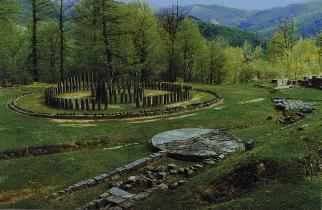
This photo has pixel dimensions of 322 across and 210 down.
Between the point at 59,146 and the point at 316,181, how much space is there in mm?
19461

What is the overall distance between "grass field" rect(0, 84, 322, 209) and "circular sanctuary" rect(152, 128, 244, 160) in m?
1.44

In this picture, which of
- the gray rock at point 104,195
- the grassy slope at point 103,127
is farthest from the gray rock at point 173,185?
the grassy slope at point 103,127

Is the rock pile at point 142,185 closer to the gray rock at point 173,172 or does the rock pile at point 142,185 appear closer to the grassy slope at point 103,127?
the gray rock at point 173,172

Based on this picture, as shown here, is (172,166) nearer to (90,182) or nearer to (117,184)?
(117,184)

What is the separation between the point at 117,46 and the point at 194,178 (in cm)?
4713

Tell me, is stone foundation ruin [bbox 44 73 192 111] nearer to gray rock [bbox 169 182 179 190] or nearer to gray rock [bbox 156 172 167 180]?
gray rock [bbox 156 172 167 180]

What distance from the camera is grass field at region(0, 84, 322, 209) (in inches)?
670

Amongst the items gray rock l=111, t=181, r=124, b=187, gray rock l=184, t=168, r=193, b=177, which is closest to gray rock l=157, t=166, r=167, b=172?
gray rock l=184, t=168, r=193, b=177

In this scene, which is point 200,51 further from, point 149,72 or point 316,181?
point 316,181

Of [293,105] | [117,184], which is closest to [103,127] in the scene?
[117,184]

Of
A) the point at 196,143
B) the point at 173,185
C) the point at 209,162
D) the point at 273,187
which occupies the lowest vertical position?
the point at 173,185

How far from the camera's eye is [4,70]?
9050 centimetres

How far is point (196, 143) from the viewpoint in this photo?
29844mm

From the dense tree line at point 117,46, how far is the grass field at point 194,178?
2161 cm
